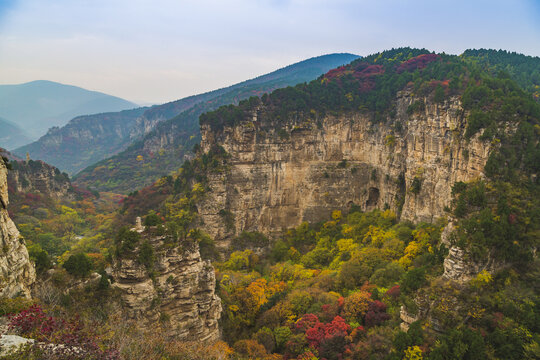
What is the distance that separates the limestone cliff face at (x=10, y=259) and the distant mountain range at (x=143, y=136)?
255 feet

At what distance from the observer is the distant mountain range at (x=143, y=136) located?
9738 cm

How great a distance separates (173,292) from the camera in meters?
21.2

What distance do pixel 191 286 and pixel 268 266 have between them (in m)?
20.8

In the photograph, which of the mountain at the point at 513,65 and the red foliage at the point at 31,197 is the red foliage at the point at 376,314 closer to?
the mountain at the point at 513,65

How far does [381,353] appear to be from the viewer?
18.2 metres

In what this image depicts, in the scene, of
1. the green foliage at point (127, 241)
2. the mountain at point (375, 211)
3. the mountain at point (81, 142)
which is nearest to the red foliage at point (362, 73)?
the mountain at point (375, 211)

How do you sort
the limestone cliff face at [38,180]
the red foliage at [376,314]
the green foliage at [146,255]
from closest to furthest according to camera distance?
the green foliage at [146,255]
the red foliage at [376,314]
the limestone cliff face at [38,180]

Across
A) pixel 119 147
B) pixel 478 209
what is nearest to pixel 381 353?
pixel 478 209

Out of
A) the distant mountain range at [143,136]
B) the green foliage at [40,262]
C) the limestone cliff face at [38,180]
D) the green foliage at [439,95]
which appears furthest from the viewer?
the distant mountain range at [143,136]

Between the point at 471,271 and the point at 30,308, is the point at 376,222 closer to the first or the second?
the point at 471,271

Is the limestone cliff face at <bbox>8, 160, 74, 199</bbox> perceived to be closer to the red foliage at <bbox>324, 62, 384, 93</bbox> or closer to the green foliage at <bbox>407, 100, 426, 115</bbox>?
the red foliage at <bbox>324, 62, 384, 93</bbox>

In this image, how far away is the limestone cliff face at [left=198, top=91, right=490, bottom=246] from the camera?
42.9 m

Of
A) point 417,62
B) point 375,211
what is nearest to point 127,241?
point 375,211

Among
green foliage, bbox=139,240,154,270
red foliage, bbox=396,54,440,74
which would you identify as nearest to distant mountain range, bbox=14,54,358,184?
red foliage, bbox=396,54,440,74
